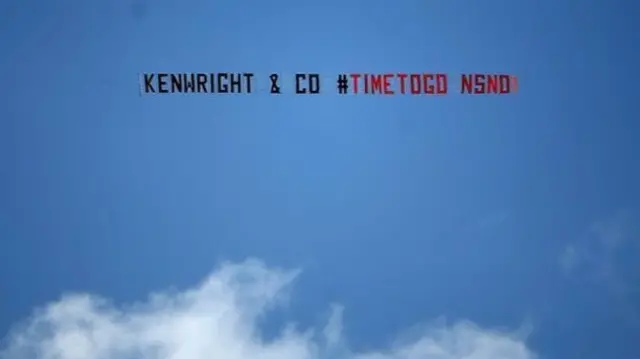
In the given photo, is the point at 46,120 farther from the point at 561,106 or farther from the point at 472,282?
the point at 561,106

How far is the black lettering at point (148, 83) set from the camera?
1.74 m

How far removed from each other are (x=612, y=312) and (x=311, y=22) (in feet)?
4.40

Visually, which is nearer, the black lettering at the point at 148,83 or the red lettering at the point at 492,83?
the black lettering at the point at 148,83

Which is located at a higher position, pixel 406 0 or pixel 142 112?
pixel 406 0

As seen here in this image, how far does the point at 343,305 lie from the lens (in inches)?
Answer: 70.8

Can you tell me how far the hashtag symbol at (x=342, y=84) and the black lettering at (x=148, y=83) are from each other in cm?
56

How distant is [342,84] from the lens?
1806 mm

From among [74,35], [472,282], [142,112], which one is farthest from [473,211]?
[74,35]

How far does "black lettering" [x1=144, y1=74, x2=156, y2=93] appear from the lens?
1736 mm

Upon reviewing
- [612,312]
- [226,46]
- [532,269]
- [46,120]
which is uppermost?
[226,46]

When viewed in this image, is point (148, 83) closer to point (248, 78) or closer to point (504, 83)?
point (248, 78)

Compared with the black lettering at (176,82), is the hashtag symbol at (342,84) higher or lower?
higher

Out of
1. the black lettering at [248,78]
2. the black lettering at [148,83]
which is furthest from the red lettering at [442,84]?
the black lettering at [148,83]

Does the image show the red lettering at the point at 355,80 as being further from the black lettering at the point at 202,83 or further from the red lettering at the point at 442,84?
the black lettering at the point at 202,83
